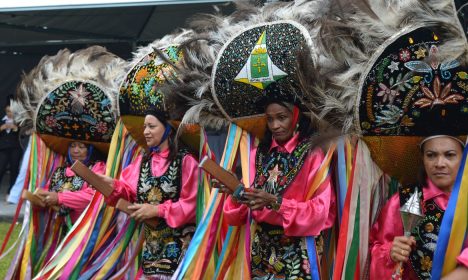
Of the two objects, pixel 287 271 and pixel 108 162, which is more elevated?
pixel 108 162

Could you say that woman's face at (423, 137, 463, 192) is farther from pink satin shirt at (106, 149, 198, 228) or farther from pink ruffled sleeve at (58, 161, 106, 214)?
pink ruffled sleeve at (58, 161, 106, 214)

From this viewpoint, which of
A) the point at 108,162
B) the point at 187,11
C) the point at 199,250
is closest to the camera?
the point at 199,250

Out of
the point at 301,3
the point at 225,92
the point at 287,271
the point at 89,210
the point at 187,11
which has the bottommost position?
the point at 287,271

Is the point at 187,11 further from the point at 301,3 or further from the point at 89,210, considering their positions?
the point at 301,3

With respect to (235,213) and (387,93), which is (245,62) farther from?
(387,93)

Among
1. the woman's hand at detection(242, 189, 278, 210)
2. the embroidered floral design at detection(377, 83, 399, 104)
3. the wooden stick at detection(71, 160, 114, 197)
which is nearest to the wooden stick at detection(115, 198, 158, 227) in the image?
the wooden stick at detection(71, 160, 114, 197)

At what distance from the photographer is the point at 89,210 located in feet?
18.0

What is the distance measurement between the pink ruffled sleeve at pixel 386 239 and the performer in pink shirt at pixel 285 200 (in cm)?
44

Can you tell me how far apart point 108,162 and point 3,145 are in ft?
21.5

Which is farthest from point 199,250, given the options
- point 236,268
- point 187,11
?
point 187,11

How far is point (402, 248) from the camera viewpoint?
299 cm

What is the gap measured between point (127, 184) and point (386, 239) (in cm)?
222

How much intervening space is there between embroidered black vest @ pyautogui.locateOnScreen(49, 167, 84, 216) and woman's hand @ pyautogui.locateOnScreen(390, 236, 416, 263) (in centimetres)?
324

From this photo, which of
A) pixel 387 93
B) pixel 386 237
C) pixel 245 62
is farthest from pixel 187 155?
pixel 387 93
